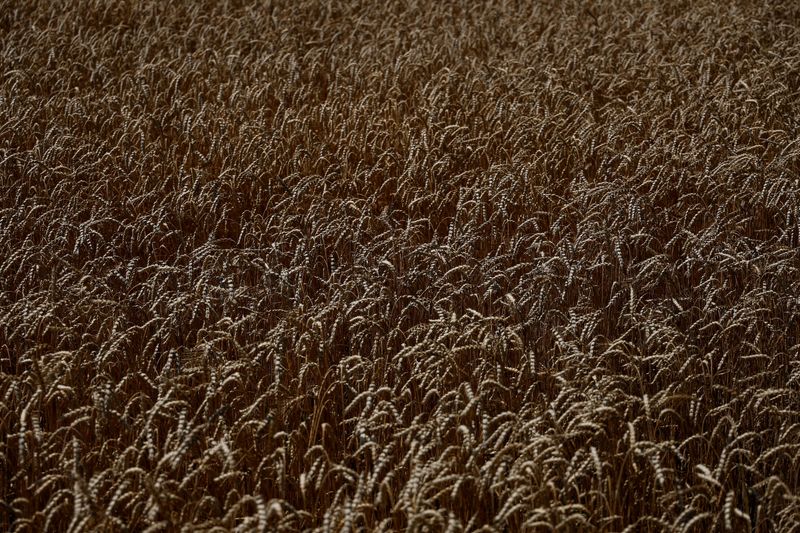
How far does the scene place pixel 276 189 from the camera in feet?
17.0

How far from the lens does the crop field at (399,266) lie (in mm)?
2924

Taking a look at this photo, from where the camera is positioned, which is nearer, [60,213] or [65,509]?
[65,509]

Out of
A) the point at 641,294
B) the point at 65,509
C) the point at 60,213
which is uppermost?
the point at 60,213

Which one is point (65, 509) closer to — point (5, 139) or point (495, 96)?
point (5, 139)

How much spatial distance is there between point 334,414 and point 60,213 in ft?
6.22

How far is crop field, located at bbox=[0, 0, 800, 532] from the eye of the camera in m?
2.92

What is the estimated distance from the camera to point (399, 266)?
436 cm

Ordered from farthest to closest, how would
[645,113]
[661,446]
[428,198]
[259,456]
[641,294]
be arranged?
1. [645,113]
2. [428,198]
3. [641,294]
4. [259,456]
5. [661,446]

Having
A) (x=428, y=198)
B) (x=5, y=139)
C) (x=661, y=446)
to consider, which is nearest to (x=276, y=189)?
(x=428, y=198)

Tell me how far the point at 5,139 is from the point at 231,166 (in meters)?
1.33

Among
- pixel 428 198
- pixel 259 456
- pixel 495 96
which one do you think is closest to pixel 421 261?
pixel 428 198

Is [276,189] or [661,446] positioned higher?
[276,189]

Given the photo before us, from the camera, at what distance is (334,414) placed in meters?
3.38

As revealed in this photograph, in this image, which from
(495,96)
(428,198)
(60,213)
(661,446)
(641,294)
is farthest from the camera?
(495,96)
